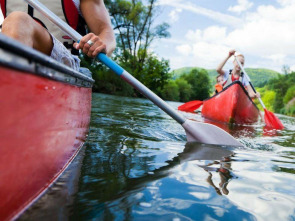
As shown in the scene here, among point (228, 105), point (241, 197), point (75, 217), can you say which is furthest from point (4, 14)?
point (228, 105)

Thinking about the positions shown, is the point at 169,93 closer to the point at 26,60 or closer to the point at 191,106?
the point at 191,106

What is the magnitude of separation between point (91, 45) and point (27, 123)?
2.70 ft

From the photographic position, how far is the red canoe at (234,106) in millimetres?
4488

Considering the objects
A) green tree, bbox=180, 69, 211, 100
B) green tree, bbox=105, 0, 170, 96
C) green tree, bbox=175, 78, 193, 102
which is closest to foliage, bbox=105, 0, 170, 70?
green tree, bbox=105, 0, 170, 96

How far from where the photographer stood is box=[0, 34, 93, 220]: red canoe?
0.57m

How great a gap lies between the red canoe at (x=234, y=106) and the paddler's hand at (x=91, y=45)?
351cm

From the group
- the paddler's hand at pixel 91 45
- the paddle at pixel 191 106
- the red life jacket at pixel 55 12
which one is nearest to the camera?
the paddler's hand at pixel 91 45

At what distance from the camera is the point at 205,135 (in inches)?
88.4

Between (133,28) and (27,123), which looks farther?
(133,28)

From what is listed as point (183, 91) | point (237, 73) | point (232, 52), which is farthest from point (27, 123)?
point (183, 91)

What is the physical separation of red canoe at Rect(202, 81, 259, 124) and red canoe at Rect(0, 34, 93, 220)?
3.96m

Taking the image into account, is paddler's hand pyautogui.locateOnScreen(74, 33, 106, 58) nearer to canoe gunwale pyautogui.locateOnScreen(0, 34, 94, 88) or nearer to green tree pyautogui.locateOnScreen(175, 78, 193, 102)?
canoe gunwale pyautogui.locateOnScreen(0, 34, 94, 88)

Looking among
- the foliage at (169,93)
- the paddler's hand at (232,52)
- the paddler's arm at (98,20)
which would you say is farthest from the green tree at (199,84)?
the paddler's arm at (98,20)

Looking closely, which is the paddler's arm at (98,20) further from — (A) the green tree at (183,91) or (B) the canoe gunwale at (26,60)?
(A) the green tree at (183,91)
